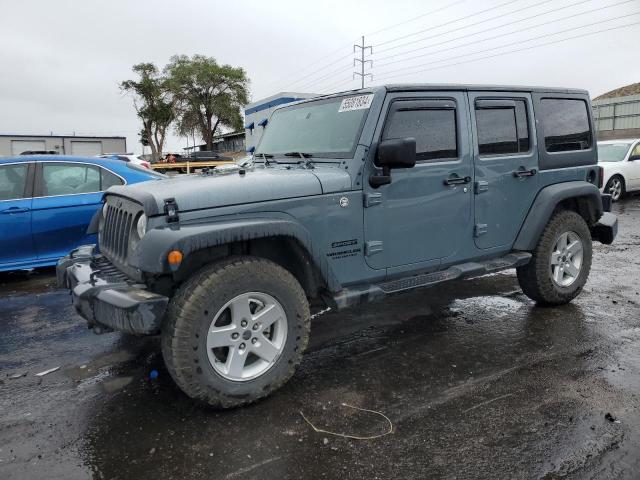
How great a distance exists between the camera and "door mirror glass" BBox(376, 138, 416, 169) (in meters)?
3.33

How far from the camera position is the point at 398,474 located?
246 cm

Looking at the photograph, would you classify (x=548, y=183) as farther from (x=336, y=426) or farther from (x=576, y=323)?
(x=336, y=426)

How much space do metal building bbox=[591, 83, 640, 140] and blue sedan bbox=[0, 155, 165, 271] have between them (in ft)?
111

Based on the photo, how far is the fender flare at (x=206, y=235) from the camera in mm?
2754

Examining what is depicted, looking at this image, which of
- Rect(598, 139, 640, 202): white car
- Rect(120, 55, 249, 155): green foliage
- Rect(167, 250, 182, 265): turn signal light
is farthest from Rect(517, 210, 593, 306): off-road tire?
Rect(120, 55, 249, 155): green foliage

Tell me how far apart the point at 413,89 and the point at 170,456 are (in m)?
3.08

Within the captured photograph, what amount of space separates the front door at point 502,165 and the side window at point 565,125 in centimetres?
25

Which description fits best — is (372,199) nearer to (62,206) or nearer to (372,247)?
(372,247)

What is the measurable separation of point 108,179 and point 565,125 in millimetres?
5449

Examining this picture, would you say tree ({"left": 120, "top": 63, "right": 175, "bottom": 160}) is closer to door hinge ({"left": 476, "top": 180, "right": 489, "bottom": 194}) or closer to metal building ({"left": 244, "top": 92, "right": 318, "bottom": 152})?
metal building ({"left": 244, "top": 92, "right": 318, "bottom": 152})

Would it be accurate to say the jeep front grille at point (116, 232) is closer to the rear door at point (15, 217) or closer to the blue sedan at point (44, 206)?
the blue sedan at point (44, 206)

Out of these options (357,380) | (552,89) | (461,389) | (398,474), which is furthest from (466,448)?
(552,89)

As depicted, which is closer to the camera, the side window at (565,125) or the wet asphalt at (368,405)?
the wet asphalt at (368,405)

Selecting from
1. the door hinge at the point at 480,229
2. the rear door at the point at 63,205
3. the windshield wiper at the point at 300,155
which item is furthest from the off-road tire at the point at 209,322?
the rear door at the point at 63,205
